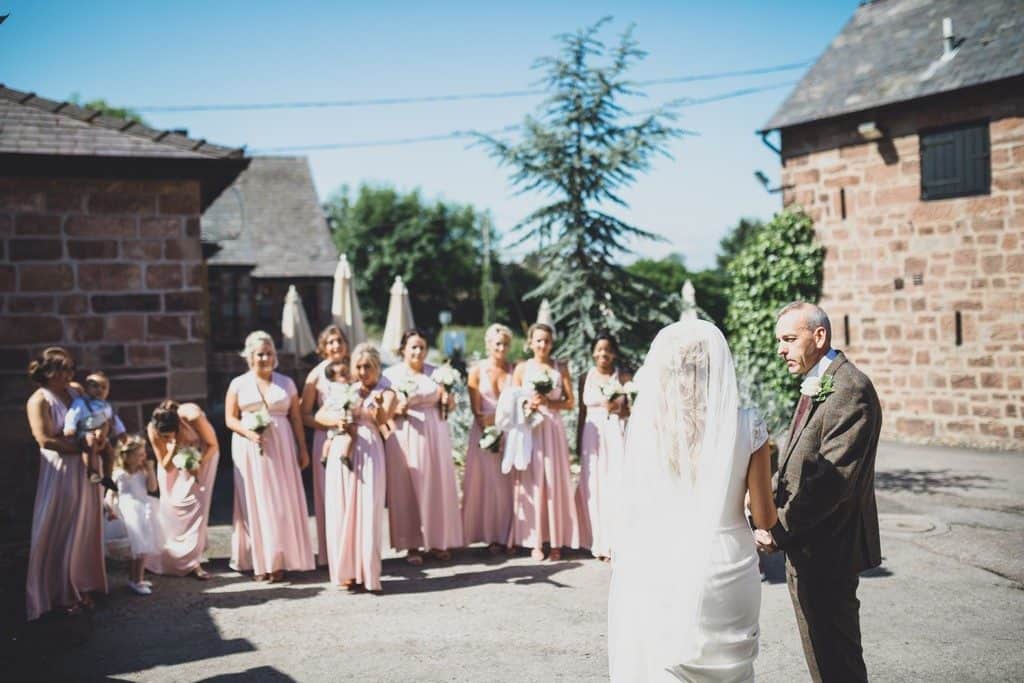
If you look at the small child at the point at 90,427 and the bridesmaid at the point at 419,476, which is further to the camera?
the bridesmaid at the point at 419,476

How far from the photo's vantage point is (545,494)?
26.2ft

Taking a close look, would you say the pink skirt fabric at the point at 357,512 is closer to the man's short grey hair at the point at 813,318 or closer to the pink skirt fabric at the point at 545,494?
the pink skirt fabric at the point at 545,494

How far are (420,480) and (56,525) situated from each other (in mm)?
2990

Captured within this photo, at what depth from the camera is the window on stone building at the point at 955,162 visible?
44.5ft

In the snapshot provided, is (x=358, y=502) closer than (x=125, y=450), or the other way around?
(x=358, y=502)

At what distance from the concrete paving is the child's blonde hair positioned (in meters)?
1.05

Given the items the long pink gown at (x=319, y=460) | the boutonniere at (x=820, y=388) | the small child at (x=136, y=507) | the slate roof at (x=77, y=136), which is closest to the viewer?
the boutonniere at (x=820, y=388)

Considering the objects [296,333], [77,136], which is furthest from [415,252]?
[77,136]

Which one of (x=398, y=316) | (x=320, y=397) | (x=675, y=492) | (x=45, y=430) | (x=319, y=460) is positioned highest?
(x=398, y=316)

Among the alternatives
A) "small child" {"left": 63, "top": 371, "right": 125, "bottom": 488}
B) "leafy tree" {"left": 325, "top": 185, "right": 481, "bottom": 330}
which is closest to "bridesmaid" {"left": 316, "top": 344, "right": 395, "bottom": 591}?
"small child" {"left": 63, "top": 371, "right": 125, "bottom": 488}

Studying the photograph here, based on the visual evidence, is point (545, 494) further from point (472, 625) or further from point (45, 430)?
point (45, 430)

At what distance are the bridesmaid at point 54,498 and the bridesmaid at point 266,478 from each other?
1276 millimetres

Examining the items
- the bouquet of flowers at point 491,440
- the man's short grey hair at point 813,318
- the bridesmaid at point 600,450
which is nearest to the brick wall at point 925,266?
the bridesmaid at point 600,450

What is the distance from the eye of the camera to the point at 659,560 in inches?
143
